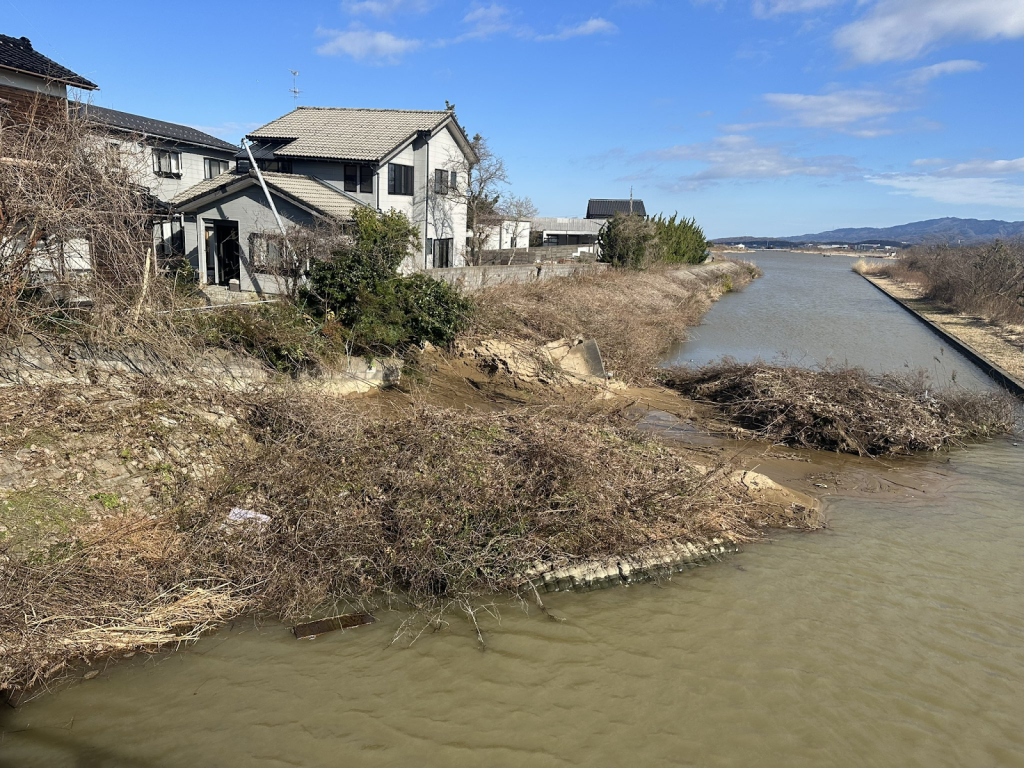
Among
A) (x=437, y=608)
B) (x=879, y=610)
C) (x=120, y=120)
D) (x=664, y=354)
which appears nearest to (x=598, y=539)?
(x=437, y=608)

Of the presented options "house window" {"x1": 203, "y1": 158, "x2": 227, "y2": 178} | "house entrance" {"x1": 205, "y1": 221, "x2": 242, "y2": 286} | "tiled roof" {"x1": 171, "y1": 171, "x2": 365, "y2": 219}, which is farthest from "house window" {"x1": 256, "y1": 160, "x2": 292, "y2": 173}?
"house window" {"x1": 203, "y1": 158, "x2": 227, "y2": 178}

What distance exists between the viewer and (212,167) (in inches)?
1116

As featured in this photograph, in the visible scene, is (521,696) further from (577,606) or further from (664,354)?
(664,354)

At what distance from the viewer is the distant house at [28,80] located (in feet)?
48.0

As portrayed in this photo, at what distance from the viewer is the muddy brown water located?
4.80m

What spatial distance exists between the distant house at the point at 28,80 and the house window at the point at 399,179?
9.31m

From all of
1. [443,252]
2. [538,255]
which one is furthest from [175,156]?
[538,255]

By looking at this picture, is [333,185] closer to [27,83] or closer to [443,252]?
[443,252]

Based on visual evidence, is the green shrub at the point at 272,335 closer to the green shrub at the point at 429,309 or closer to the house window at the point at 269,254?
the green shrub at the point at 429,309

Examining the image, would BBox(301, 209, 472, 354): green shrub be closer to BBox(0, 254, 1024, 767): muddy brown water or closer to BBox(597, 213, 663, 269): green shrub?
BBox(0, 254, 1024, 767): muddy brown water

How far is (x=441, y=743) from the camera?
4.86 m

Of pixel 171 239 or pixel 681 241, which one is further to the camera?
pixel 681 241

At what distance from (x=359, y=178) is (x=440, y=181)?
12.8ft

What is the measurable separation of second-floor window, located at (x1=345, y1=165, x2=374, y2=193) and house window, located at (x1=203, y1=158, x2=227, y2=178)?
883 centimetres
